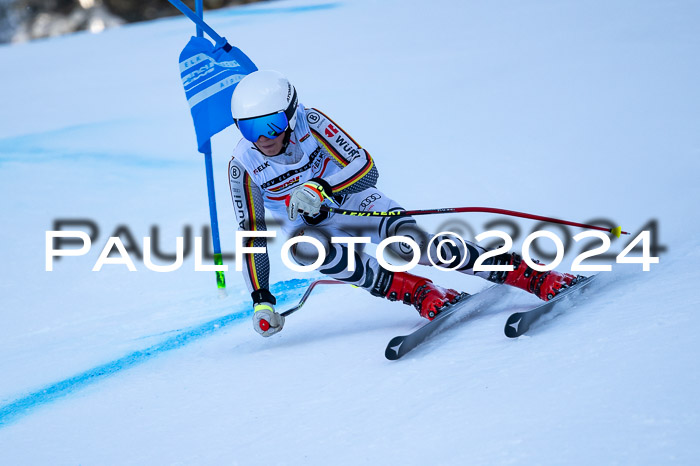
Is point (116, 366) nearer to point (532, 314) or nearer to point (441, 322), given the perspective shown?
point (441, 322)

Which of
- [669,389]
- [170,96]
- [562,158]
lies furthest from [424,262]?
[170,96]

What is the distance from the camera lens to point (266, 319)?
2.80 meters

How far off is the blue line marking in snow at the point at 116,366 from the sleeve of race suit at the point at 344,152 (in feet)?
3.76

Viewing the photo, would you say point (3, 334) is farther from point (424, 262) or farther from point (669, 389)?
point (669, 389)

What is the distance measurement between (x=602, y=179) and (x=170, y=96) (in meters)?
4.75

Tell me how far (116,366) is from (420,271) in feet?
5.03

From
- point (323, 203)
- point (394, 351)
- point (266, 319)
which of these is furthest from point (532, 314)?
point (266, 319)

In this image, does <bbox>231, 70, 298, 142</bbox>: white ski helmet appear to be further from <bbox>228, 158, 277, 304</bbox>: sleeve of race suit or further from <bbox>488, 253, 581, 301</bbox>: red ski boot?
<bbox>488, 253, 581, 301</bbox>: red ski boot

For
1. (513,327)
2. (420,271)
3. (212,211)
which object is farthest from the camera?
(420,271)

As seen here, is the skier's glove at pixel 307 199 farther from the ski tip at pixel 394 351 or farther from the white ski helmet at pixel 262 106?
the ski tip at pixel 394 351

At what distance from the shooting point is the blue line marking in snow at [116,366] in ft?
9.57

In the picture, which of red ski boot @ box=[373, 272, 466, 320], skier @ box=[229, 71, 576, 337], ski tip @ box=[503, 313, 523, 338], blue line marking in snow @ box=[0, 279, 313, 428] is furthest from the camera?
blue line marking in snow @ box=[0, 279, 313, 428]

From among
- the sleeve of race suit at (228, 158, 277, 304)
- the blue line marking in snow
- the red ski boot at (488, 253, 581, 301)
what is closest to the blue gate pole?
the blue line marking in snow

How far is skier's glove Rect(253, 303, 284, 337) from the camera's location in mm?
2807
